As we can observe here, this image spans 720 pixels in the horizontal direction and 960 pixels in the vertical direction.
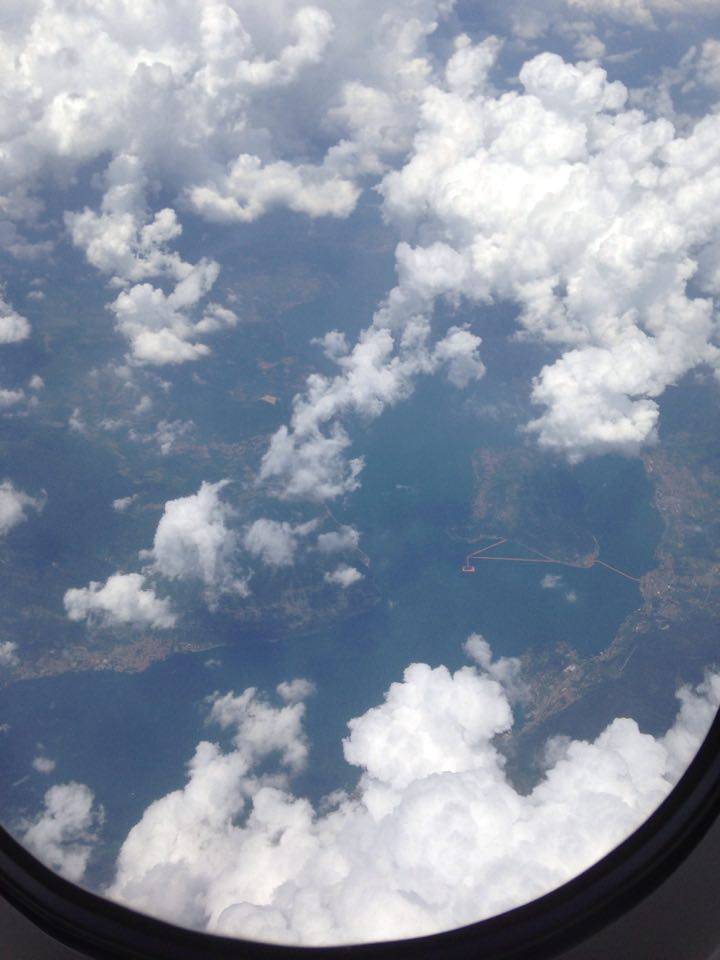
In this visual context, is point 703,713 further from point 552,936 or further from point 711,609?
point 711,609

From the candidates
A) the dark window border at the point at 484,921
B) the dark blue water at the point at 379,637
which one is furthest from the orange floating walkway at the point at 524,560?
the dark window border at the point at 484,921

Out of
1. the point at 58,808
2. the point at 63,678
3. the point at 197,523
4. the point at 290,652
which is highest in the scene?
the point at 197,523

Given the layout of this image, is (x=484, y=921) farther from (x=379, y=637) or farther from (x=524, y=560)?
(x=524, y=560)

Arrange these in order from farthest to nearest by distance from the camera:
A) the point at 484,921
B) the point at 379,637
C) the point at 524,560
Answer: the point at 524,560 < the point at 379,637 < the point at 484,921

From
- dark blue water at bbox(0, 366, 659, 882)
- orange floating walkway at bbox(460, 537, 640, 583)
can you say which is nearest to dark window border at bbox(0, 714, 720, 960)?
dark blue water at bbox(0, 366, 659, 882)

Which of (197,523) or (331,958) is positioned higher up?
(197,523)

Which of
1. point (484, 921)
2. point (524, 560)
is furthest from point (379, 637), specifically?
point (484, 921)

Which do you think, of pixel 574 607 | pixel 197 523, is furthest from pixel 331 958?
pixel 197 523

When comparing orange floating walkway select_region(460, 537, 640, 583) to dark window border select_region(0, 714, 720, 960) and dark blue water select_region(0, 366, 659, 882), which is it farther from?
dark window border select_region(0, 714, 720, 960)

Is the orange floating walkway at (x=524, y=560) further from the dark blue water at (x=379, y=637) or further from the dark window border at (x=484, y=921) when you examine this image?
the dark window border at (x=484, y=921)
